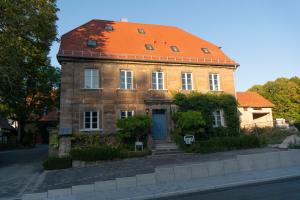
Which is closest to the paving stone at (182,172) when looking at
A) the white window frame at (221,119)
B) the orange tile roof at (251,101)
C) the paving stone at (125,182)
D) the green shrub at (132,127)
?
the paving stone at (125,182)

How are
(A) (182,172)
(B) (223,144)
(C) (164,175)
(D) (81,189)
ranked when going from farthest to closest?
→ (B) (223,144)
(A) (182,172)
(C) (164,175)
(D) (81,189)

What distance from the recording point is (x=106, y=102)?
782 inches

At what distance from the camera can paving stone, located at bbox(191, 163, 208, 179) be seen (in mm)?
10461

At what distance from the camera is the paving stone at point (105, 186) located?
9.32 metres

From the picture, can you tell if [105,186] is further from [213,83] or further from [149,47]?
[213,83]

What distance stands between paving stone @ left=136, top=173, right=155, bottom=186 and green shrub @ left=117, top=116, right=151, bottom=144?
793 cm

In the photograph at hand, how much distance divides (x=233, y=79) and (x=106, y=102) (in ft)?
37.8

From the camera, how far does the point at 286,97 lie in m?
52.3

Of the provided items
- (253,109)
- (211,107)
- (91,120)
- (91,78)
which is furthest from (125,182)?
(253,109)

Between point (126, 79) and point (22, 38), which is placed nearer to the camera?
point (22, 38)

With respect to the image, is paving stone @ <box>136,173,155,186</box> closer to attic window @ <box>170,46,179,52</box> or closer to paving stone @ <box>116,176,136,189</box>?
paving stone @ <box>116,176,136,189</box>

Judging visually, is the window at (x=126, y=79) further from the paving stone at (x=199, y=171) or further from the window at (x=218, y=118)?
the paving stone at (x=199, y=171)

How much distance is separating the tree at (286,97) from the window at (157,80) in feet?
119

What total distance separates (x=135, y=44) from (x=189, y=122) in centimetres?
875
